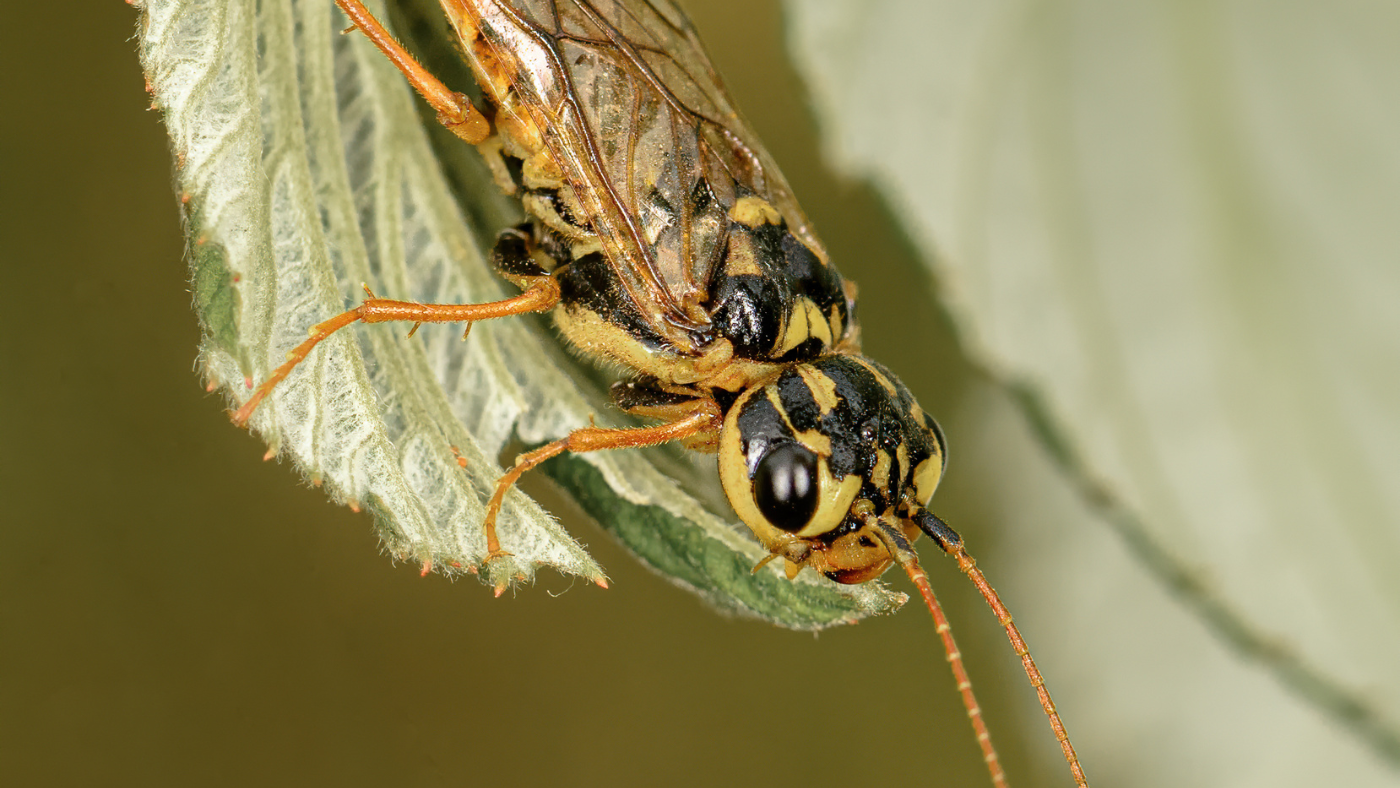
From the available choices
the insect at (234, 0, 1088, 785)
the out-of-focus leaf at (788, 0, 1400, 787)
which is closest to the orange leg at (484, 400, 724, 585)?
the insect at (234, 0, 1088, 785)

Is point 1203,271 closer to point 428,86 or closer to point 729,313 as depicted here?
point 729,313

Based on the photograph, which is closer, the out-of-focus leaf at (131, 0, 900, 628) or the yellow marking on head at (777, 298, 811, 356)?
the out-of-focus leaf at (131, 0, 900, 628)

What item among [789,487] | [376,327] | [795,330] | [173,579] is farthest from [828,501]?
[173,579]

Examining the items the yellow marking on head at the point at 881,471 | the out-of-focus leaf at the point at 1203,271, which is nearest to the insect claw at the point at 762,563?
the yellow marking on head at the point at 881,471

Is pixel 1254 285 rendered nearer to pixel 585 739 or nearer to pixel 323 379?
pixel 323 379

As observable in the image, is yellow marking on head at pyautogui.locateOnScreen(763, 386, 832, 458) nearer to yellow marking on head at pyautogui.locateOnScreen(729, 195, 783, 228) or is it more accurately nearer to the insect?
the insect

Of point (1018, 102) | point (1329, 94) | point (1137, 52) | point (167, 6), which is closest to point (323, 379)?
point (167, 6)
